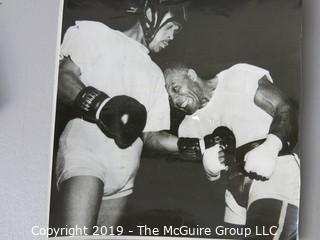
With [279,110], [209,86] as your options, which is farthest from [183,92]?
[279,110]

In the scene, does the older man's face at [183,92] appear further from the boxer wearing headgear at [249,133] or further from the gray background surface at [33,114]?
the gray background surface at [33,114]

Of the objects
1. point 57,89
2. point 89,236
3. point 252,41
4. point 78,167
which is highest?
point 252,41

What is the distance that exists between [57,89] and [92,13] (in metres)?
0.15

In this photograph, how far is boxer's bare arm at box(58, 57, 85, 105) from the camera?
0.72m

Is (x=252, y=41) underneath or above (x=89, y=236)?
above

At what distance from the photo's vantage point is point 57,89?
2.38 ft

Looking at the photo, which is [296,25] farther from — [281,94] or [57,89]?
[57,89]

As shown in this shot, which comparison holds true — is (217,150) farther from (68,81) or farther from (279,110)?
(68,81)

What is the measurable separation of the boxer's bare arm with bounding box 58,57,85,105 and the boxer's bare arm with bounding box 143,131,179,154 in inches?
5.7

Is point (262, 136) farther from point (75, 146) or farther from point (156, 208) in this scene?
point (75, 146)

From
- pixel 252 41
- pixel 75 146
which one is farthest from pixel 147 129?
pixel 252 41

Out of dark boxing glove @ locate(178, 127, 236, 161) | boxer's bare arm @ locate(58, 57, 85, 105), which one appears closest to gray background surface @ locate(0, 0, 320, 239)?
boxer's bare arm @ locate(58, 57, 85, 105)

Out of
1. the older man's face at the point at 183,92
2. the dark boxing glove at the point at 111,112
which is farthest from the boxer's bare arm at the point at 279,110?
the dark boxing glove at the point at 111,112

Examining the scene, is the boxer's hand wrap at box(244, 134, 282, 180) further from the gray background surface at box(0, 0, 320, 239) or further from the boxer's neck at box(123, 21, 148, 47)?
the boxer's neck at box(123, 21, 148, 47)
